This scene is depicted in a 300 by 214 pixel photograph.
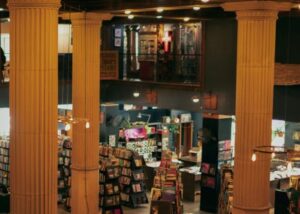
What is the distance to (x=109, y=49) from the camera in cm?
2258

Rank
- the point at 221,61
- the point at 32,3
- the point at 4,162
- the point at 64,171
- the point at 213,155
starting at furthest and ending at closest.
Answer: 1. the point at 4,162
2. the point at 64,171
3. the point at 213,155
4. the point at 221,61
5. the point at 32,3

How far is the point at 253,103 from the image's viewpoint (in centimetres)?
1182

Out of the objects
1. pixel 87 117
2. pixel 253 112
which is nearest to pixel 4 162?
pixel 87 117

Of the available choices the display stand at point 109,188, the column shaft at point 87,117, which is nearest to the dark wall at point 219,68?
the display stand at point 109,188

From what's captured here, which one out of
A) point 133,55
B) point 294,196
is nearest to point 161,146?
point 133,55

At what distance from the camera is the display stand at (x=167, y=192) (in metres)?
14.5

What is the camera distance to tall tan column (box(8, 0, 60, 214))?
779 centimetres

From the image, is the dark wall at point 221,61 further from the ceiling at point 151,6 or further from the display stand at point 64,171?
the display stand at point 64,171

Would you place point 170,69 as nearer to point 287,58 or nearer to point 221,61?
point 221,61

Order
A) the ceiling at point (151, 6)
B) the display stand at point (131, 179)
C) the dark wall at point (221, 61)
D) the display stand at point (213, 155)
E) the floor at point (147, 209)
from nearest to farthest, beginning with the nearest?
the ceiling at point (151, 6)
the dark wall at point (221, 61)
the display stand at point (213, 155)
the floor at point (147, 209)
the display stand at point (131, 179)

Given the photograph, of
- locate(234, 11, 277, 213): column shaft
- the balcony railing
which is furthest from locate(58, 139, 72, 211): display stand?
locate(234, 11, 277, 213): column shaft

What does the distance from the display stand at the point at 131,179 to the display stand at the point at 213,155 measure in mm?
1938

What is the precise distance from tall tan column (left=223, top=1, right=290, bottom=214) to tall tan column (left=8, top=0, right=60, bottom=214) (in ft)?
15.6

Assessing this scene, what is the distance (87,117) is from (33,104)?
25.8 ft
